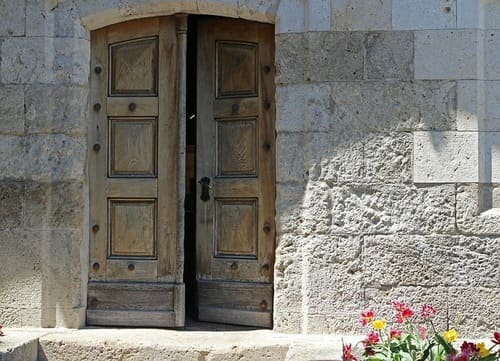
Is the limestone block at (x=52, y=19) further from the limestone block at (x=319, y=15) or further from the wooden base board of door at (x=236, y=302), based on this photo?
the wooden base board of door at (x=236, y=302)

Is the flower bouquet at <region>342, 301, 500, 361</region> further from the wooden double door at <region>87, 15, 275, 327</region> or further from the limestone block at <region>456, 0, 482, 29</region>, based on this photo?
the limestone block at <region>456, 0, 482, 29</region>

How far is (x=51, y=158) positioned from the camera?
210 inches

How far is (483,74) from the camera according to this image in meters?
5.10

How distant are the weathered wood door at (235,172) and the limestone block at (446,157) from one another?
980 millimetres

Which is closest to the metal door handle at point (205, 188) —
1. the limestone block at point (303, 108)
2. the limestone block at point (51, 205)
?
the limestone block at point (303, 108)

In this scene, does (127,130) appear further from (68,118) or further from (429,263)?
(429,263)

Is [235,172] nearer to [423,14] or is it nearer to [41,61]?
[41,61]

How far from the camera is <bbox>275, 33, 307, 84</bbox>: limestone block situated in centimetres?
517

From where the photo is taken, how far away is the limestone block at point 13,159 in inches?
211

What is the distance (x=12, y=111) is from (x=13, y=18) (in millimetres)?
622

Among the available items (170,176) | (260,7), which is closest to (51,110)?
(170,176)

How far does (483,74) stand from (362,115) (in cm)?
80

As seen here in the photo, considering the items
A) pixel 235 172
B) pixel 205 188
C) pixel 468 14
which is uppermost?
pixel 468 14

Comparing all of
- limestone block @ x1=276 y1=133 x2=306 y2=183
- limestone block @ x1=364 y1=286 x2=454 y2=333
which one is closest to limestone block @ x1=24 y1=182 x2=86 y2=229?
limestone block @ x1=276 y1=133 x2=306 y2=183
